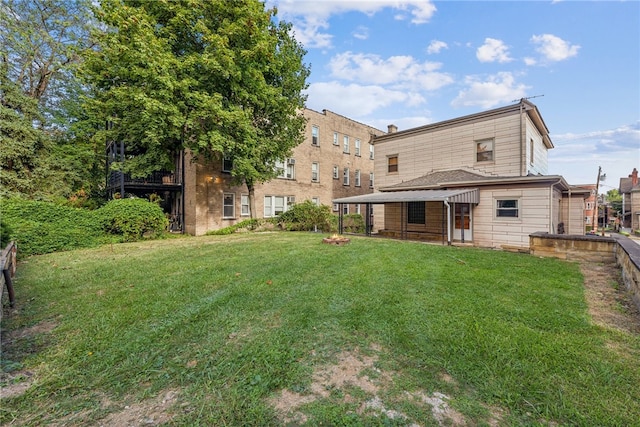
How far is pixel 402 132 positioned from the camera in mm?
16250

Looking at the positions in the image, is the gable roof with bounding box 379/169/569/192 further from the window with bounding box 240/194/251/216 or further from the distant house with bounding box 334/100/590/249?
the window with bounding box 240/194/251/216

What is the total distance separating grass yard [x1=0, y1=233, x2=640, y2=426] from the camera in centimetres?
220

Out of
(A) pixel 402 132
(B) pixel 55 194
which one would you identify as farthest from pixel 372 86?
(B) pixel 55 194

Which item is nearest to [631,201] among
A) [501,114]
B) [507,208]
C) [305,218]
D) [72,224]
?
[501,114]

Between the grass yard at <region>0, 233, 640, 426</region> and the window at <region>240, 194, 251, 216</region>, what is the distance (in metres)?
12.7

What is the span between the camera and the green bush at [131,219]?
11864 mm

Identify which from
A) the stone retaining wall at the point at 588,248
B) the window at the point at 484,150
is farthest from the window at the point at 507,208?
the stone retaining wall at the point at 588,248

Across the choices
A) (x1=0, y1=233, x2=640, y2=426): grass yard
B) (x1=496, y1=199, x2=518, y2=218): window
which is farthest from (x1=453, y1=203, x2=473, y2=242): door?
(x1=0, y1=233, x2=640, y2=426): grass yard

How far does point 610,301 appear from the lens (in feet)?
15.2

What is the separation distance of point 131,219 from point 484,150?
1685cm

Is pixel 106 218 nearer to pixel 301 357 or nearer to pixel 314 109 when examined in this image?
pixel 301 357

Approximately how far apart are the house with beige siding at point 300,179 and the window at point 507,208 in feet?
24.4

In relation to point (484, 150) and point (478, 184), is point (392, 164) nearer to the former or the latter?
point (484, 150)

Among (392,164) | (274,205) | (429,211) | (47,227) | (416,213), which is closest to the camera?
(47,227)
